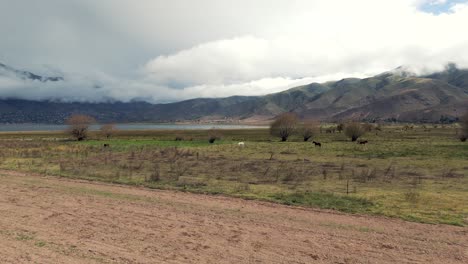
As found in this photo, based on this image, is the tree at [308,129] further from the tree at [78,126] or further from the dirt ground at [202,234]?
the dirt ground at [202,234]

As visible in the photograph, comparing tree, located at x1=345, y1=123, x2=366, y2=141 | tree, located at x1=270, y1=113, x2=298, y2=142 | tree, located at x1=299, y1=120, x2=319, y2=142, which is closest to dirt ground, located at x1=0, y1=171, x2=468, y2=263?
tree, located at x1=345, y1=123, x2=366, y2=141

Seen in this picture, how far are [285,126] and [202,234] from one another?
2868 inches

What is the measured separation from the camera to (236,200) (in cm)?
1658

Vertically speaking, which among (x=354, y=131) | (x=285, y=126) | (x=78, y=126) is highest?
(x=78, y=126)

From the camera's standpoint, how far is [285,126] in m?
82.4

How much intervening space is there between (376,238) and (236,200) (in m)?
7.29

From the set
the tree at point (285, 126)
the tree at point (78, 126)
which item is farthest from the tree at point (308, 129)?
the tree at point (78, 126)

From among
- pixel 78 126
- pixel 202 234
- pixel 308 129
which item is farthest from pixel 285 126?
pixel 202 234

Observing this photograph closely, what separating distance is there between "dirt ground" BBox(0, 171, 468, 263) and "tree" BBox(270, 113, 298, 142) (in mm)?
67402

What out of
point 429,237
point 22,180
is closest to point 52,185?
point 22,180

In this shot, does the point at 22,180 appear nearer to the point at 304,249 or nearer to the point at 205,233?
the point at 205,233

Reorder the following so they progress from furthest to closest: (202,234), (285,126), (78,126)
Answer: (78,126) → (285,126) → (202,234)

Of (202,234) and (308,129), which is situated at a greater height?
(308,129)

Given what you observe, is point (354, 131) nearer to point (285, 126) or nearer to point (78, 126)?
point (285, 126)
